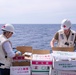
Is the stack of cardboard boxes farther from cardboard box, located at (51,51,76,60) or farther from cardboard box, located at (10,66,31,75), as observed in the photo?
cardboard box, located at (10,66,31,75)

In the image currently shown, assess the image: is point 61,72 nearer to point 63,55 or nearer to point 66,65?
point 66,65

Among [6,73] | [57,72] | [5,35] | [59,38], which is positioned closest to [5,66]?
[6,73]

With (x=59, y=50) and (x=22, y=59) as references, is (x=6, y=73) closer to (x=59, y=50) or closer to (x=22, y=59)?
(x=22, y=59)

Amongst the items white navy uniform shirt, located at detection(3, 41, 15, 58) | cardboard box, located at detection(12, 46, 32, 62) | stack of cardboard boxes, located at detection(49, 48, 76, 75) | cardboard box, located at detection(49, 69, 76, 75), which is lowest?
cardboard box, located at detection(49, 69, 76, 75)

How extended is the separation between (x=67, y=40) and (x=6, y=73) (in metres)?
1.38

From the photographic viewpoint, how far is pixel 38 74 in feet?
14.3

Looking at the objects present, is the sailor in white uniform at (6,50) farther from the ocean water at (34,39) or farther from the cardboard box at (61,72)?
the ocean water at (34,39)

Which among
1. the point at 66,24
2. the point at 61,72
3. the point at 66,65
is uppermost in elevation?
the point at 66,24

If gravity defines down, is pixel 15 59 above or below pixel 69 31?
below

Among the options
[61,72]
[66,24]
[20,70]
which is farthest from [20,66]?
[66,24]

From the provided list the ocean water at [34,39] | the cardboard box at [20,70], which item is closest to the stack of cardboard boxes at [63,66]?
the cardboard box at [20,70]

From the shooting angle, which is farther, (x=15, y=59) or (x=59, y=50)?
(x=59, y=50)

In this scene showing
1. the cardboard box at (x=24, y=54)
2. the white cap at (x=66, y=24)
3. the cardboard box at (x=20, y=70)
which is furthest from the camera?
the white cap at (x=66, y=24)

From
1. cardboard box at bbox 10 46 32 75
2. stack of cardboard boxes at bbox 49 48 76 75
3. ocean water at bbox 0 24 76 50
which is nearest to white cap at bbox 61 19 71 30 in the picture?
stack of cardboard boxes at bbox 49 48 76 75
